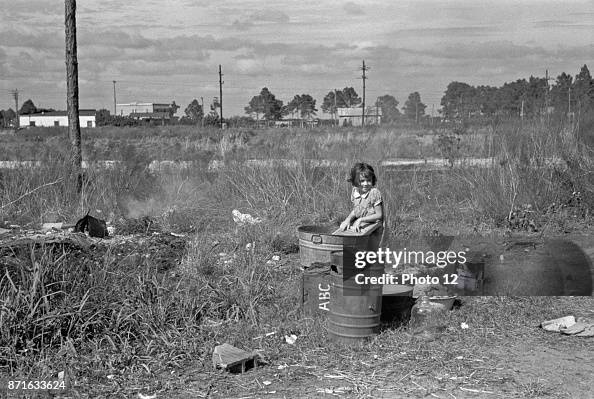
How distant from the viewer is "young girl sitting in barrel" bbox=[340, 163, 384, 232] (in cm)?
700

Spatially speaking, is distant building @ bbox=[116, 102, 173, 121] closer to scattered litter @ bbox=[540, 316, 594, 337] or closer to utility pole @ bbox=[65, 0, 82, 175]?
utility pole @ bbox=[65, 0, 82, 175]

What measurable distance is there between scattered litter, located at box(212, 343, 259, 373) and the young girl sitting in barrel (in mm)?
2036

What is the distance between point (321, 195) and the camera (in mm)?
11664

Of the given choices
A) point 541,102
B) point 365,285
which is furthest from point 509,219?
point 365,285

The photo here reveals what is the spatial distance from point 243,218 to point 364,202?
172 inches

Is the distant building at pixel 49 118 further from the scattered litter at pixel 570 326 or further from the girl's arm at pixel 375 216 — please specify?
the scattered litter at pixel 570 326

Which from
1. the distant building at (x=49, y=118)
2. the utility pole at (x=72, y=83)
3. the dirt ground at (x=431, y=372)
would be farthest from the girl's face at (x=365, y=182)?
the distant building at (x=49, y=118)

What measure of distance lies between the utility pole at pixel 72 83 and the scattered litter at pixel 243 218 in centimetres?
353

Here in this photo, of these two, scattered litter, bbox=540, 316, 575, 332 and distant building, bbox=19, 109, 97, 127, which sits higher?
distant building, bbox=19, 109, 97, 127

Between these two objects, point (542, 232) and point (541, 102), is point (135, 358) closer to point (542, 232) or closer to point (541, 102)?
point (542, 232)

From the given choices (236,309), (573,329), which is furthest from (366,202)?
(573,329)

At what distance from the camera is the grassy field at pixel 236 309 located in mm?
5266

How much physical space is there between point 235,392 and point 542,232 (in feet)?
24.7

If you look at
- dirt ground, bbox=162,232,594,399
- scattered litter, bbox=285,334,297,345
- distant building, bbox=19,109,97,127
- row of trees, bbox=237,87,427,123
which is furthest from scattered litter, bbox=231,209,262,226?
distant building, bbox=19,109,97,127
